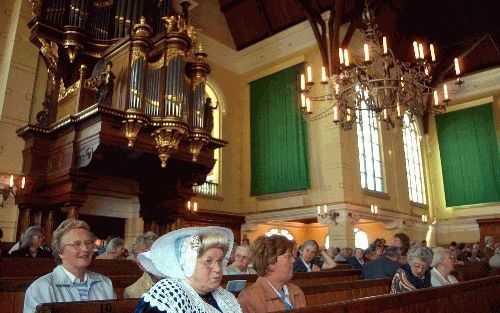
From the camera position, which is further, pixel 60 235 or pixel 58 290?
pixel 60 235

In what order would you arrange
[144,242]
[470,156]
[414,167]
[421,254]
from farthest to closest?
[414,167], [470,156], [144,242], [421,254]

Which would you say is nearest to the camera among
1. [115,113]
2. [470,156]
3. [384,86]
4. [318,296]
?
[318,296]

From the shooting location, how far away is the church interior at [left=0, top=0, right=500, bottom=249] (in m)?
7.35

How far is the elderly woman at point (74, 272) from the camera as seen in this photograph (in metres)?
2.47

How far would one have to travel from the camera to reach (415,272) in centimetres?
344

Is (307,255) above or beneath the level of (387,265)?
above

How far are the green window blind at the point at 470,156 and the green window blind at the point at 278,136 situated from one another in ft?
26.7

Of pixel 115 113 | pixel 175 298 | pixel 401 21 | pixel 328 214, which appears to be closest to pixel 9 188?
pixel 115 113

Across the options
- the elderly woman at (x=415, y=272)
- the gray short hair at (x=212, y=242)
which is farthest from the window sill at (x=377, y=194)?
→ the gray short hair at (x=212, y=242)

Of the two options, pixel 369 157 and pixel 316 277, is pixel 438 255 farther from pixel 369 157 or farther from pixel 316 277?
pixel 369 157

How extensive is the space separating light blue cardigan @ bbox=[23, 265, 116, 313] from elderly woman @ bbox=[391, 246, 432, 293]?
227 cm

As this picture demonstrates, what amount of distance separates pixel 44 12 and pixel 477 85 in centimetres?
1557

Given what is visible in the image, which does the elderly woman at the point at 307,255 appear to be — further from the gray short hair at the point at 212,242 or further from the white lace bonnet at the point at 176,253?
the white lace bonnet at the point at 176,253

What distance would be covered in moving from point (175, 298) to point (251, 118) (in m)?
12.4
